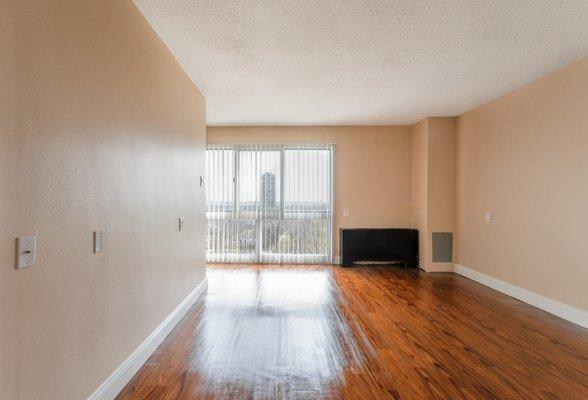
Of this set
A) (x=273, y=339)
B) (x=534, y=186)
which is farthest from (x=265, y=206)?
(x=534, y=186)

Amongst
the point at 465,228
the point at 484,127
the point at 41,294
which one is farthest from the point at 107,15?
the point at 465,228

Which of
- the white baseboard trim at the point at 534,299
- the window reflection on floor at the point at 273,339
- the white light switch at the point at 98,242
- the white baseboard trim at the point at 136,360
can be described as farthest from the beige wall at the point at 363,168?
the white light switch at the point at 98,242

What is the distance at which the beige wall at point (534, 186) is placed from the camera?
3.30 metres

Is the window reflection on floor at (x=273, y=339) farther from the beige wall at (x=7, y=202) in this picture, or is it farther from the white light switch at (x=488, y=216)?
the white light switch at (x=488, y=216)

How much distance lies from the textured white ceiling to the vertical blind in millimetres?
1685

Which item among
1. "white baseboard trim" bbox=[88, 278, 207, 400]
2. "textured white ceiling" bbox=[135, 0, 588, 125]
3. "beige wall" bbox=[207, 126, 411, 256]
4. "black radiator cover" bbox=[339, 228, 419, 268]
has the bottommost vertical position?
"white baseboard trim" bbox=[88, 278, 207, 400]

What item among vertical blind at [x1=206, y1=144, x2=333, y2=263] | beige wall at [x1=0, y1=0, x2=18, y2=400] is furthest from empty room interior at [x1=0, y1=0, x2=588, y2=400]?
vertical blind at [x1=206, y1=144, x2=333, y2=263]

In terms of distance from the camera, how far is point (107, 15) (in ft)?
6.56

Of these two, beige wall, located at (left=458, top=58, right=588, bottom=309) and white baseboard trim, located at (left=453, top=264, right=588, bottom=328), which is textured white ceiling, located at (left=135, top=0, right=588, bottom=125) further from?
white baseboard trim, located at (left=453, top=264, right=588, bottom=328)

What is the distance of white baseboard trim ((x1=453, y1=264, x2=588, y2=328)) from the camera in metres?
3.25

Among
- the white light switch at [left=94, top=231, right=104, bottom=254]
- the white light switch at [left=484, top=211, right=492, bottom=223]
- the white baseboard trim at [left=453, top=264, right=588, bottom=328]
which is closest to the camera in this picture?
the white light switch at [left=94, top=231, right=104, bottom=254]

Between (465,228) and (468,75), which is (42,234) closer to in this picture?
(468,75)

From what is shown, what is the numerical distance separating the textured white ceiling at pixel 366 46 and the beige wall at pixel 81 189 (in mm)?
531

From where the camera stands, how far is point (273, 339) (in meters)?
2.85
